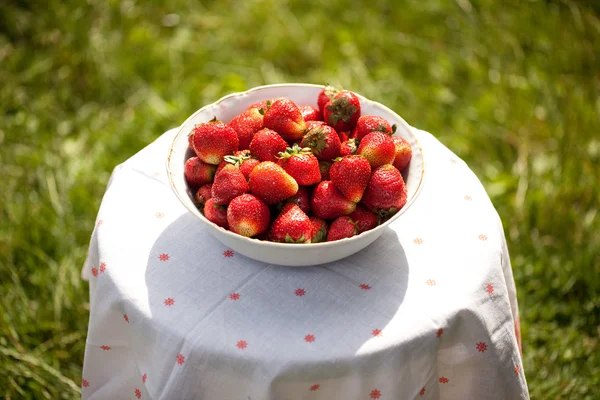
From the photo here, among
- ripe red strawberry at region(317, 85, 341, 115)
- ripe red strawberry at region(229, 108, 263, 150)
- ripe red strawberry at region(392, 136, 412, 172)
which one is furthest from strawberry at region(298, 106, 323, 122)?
ripe red strawberry at region(392, 136, 412, 172)

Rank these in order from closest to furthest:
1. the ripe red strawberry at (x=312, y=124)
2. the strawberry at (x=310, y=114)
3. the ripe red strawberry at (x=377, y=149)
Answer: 1. the ripe red strawberry at (x=377, y=149)
2. the ripe red strawberry at (x=312, y=124)
3. the strawberry at (x=310, y=114)

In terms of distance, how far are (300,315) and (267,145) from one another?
406mm

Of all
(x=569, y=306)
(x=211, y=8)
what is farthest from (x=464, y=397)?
(x=211, y=8)

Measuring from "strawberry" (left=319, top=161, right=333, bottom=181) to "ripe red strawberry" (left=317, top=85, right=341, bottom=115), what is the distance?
22cm

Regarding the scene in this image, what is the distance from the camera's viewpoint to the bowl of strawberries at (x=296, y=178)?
4.17ft

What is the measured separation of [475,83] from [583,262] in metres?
1.31

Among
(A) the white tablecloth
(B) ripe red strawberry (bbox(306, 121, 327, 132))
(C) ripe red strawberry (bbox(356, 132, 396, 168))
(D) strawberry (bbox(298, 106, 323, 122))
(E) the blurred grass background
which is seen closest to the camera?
(A) the white tablecloth

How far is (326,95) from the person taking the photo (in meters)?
1.55

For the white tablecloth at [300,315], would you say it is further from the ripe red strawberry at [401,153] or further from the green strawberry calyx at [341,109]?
the green strawberry calyx at [341,109]

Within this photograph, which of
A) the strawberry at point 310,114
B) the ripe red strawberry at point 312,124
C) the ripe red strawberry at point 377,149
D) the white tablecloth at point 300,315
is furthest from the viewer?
the strawberry at point 310,114

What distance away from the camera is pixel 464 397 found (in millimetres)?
1434

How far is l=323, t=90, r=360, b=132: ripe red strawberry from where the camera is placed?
1.50 meters

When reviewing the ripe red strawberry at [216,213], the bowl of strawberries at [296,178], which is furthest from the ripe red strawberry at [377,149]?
the ripe red strawberry at [216,213]

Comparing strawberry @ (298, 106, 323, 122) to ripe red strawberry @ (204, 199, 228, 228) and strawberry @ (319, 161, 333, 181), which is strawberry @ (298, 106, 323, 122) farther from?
ripe red strawberry @ (204, 199, 228, 228)
